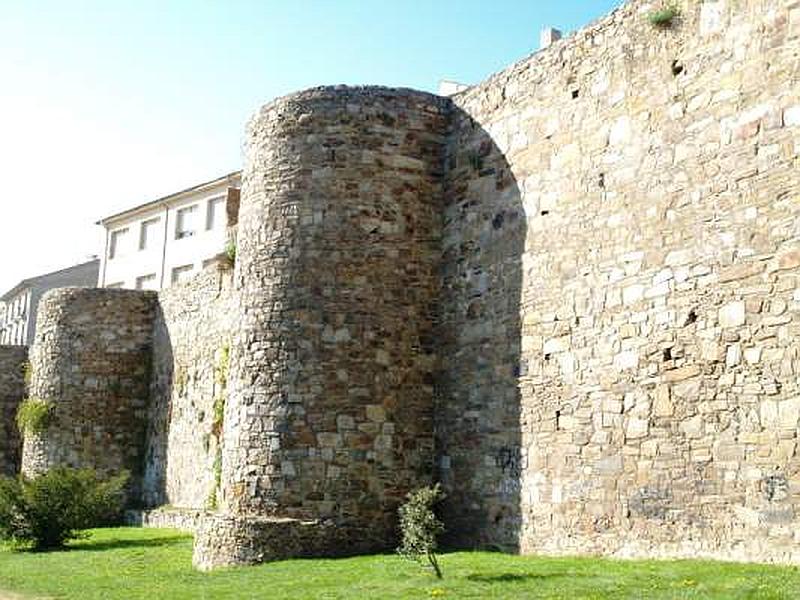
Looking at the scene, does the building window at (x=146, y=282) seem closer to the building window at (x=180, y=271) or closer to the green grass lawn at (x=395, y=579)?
the building window at (x=180, y=271)

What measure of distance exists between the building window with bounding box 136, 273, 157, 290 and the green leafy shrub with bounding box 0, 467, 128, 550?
95.8 ft

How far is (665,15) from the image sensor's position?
13.0m

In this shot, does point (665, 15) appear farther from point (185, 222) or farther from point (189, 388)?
point (185, 222)

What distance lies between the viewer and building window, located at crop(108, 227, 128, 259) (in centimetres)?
5169

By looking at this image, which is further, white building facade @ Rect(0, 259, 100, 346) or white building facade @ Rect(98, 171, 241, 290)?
white building facade @ Rect(0, 259, 100, 346)

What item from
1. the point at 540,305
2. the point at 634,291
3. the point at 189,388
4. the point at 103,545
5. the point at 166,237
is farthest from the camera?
the point at 166,237

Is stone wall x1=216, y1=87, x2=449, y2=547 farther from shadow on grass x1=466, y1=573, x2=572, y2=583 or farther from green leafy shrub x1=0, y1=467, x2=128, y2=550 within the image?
green leafy shrub x1=0, y1=467, x2=128, y2=550

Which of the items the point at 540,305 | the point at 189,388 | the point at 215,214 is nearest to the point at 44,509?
the point at 189,388

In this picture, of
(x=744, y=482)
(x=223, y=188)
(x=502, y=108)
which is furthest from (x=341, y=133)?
(x=223, y=188)

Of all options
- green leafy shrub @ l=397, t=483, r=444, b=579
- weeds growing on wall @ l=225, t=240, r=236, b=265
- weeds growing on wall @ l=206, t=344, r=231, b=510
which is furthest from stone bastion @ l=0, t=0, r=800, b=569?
weeds growing on wall @ l=225, t=240, r=236, b=265

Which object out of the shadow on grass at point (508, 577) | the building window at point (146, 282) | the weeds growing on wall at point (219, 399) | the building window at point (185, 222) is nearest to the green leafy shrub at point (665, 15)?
the shadow on grass at point (508, 577)

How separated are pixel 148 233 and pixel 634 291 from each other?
129 feet

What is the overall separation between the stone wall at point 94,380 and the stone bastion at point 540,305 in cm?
1033

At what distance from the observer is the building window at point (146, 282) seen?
160 feet
